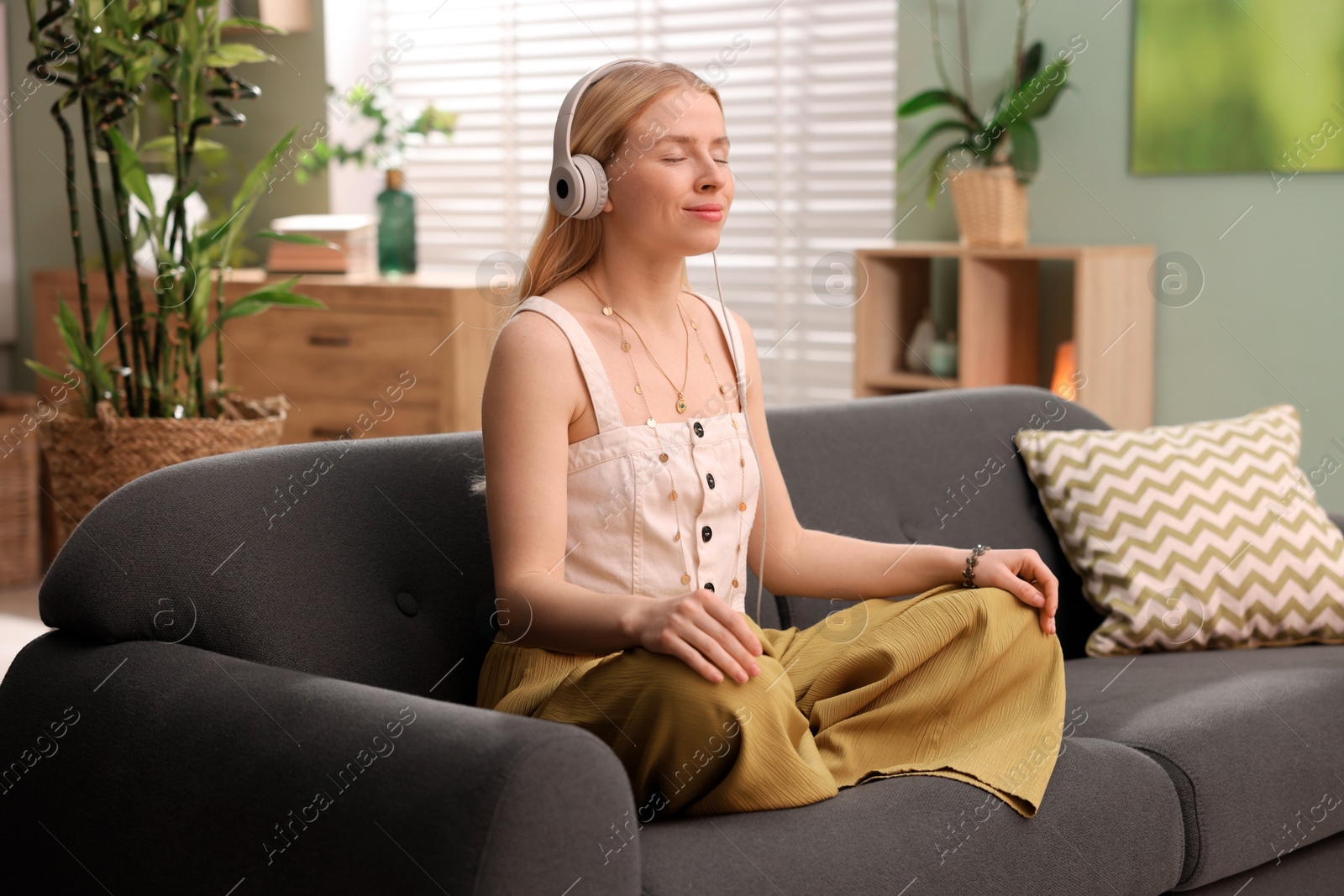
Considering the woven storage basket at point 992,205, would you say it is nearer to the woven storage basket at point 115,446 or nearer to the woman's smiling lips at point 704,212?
the woven storage basket at point 115,446

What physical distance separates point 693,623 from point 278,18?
161 inches

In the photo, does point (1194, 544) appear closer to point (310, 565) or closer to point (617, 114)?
point (617, 114)

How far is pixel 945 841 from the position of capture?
4.68 ft

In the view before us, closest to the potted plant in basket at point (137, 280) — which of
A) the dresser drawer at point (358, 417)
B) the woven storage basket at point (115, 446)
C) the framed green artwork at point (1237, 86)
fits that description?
the woven storage basket at point (115, 446)

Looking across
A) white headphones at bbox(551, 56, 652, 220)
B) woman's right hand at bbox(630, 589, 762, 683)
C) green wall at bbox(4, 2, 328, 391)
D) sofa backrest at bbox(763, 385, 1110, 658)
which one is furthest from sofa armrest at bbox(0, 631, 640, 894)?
green wall at bbox(4, 2, 328, 391)

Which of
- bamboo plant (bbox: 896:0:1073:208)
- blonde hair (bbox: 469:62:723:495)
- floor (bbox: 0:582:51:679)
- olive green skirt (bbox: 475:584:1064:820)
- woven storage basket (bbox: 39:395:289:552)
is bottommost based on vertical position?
floor (bbox: 0:582:51:679)

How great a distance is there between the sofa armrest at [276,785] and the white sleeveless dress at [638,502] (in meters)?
0.31

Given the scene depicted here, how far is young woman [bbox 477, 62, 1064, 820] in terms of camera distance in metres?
1.40

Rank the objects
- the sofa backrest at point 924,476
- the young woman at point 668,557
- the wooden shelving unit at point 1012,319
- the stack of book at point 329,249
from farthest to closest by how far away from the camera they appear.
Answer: the stack of book at point 329,249
the wooden shelving unit at point 1012,319
the sofa backrest at point 924,476
the young woman at point 668,557

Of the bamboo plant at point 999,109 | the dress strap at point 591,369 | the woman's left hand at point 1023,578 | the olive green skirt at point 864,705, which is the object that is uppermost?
the bamboo plant at point 999,109

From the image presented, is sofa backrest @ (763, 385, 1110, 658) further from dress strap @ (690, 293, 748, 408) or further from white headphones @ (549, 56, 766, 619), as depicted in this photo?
white headphones @ (549, 56, 766, 619)

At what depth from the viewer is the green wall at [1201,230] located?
3.32 metres

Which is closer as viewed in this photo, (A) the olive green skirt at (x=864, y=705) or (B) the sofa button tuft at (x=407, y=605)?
(A) the olive green skirt at (x=864, y=705)

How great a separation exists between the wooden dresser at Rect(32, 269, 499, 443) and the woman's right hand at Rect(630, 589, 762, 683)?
2773mm
